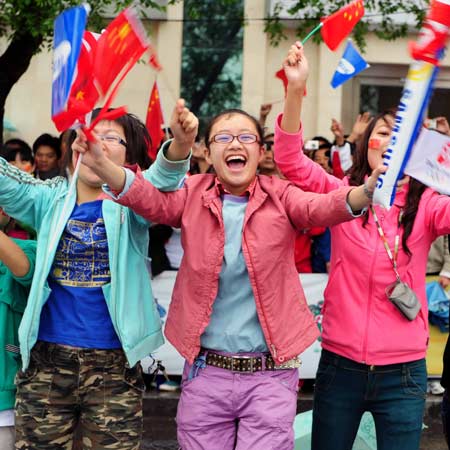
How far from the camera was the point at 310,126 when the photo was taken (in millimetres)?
10766

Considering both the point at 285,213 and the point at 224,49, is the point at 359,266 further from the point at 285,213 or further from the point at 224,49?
the point at 224,49

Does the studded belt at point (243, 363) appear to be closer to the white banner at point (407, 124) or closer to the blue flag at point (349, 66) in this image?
the white banner at point (407, 124)

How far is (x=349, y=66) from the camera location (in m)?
6.19

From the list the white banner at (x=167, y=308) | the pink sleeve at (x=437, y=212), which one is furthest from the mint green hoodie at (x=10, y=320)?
the white banner at (x=167, y=308)

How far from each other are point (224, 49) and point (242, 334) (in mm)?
8246

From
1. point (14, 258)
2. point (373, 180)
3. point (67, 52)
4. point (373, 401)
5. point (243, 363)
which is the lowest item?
point (373, 401)

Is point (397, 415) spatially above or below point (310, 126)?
below

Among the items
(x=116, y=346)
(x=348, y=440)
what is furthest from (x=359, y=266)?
(x=116, y=346)

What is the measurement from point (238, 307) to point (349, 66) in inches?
137

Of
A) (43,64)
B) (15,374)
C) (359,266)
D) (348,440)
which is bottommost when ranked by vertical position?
(348,440)

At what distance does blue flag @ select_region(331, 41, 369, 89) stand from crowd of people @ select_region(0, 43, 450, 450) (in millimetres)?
2541

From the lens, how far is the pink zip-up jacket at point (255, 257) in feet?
10.2

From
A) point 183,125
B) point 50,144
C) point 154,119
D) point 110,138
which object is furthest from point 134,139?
point 50,144

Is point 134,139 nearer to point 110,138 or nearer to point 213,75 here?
point 110,138
